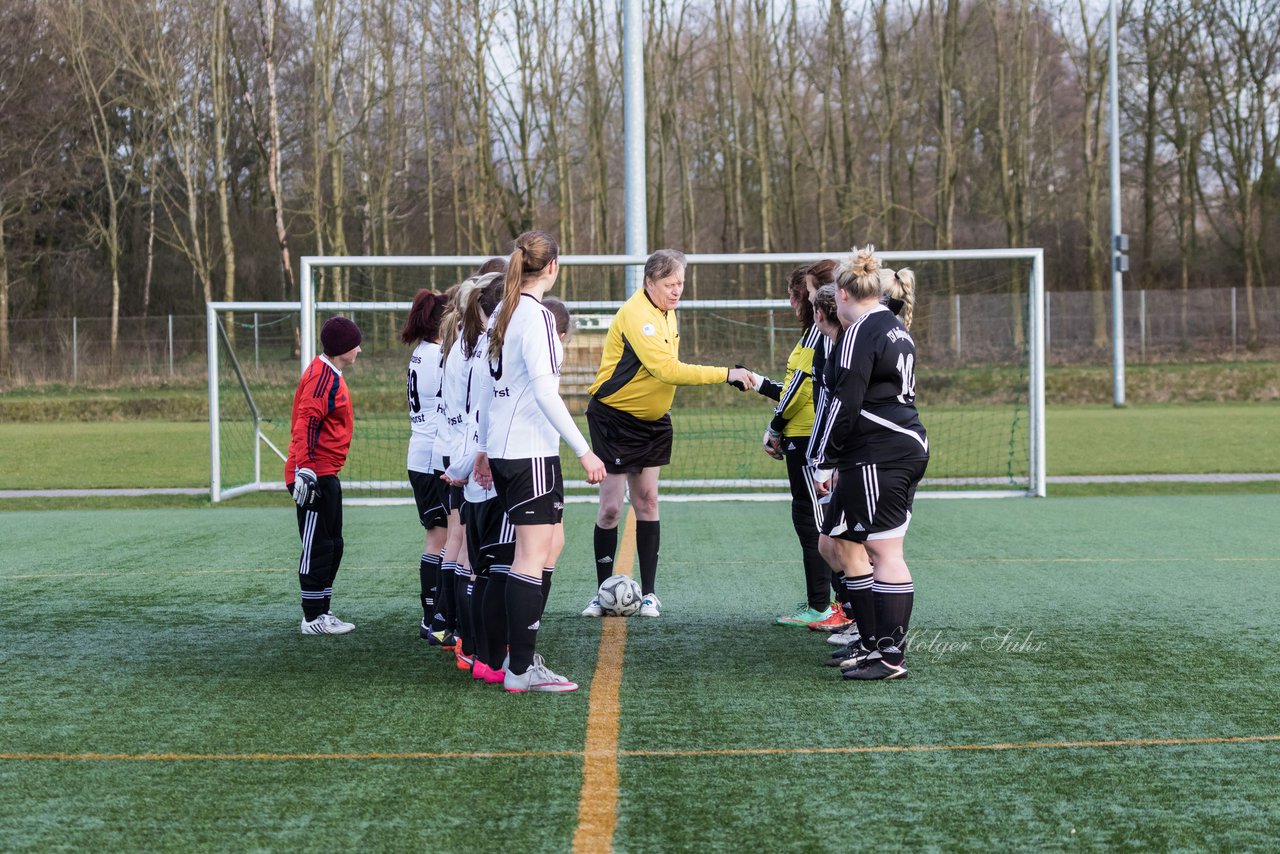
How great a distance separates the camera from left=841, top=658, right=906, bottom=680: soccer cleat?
17.7 feet

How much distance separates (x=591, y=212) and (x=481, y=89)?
6.07 meters

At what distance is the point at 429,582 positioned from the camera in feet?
21.2

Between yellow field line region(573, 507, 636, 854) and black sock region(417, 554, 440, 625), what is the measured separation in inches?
34.8

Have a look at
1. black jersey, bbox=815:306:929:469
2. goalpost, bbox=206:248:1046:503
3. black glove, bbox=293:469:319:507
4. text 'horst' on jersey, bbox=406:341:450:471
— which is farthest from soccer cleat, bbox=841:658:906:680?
goalpost, bbox=206:248:1046:503

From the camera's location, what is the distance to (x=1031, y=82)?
38.7 m

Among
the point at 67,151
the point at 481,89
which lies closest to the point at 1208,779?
the point at 481,89

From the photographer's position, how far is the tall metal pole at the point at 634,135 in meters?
13.3

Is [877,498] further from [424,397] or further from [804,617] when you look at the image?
[424,397]

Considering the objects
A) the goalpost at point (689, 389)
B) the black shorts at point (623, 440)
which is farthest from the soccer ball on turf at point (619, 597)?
the goalpost at point (689, 389)

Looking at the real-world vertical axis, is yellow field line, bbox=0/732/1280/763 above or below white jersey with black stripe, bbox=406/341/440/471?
below

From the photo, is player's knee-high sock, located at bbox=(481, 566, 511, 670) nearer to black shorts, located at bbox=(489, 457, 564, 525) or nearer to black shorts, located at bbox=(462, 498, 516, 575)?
black shorts, located at bbox=(462, 498, 516, 575)

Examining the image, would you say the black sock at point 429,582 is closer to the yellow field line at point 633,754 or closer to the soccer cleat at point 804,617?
the soccer cleat at point 804,617

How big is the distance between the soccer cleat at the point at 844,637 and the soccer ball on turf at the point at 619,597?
46.0 inches

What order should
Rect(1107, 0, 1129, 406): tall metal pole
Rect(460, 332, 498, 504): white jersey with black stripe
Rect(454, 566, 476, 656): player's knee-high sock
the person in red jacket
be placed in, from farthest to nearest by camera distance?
1. Rect(1107, 0, 1129, 406): tall metal pole
2. the person in red jacket
3. Rect(454, 566, 476, 656): player's knee-high sock
4. Rect(460, 332, 498, 504): white jersey with black stripe
